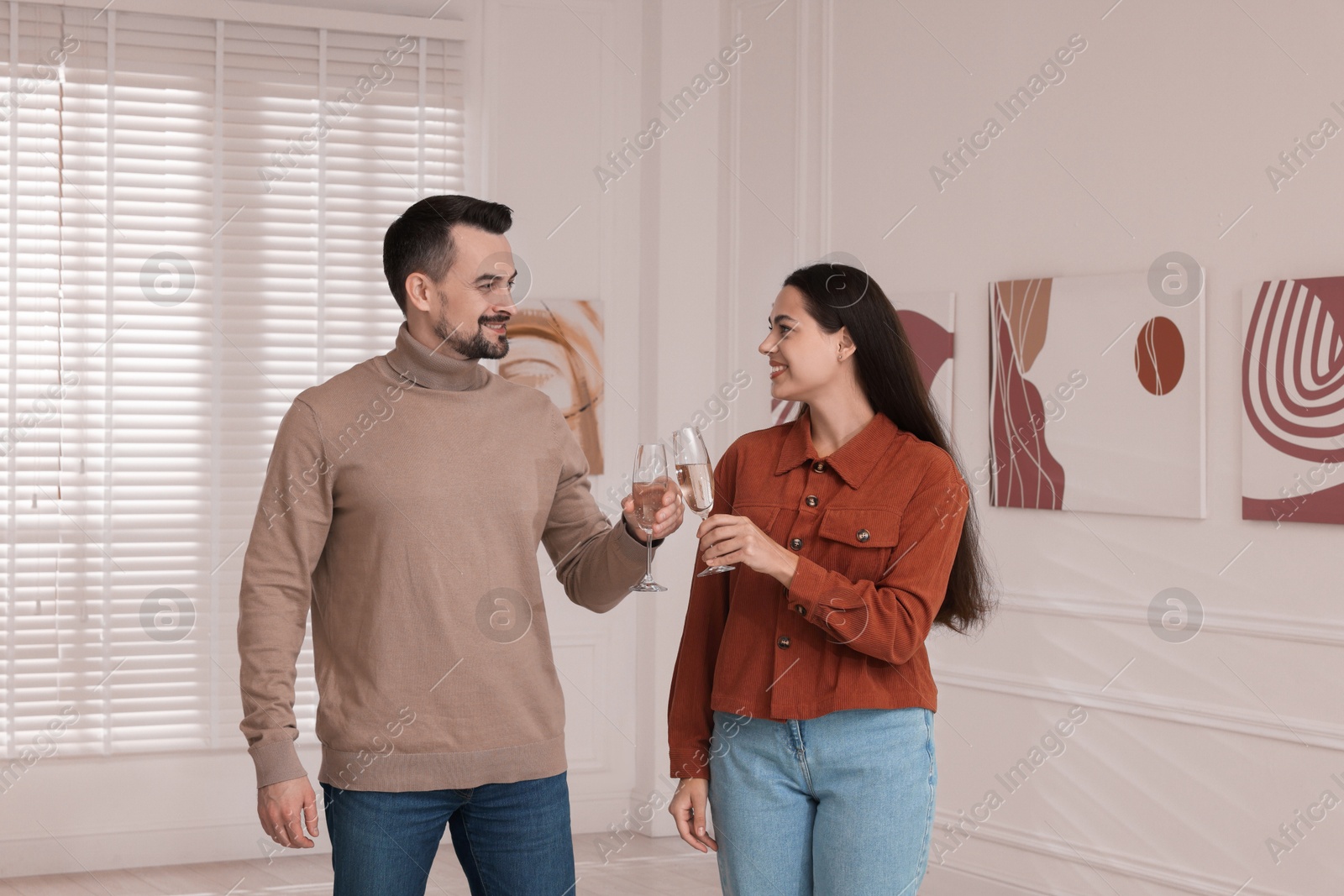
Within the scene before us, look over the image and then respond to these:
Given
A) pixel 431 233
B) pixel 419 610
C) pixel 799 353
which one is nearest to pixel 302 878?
pixel 419 610

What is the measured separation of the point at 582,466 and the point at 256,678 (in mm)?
719

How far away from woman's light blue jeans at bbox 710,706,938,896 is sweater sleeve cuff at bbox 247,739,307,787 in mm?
718

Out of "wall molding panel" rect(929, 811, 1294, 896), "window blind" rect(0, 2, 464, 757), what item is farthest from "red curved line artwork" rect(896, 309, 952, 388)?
"window blind" rect(0, 2, 464, 757)

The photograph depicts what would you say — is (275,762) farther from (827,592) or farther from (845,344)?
(845,344)

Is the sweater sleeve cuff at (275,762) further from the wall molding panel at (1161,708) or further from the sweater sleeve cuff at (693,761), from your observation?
the wall molding panel at (1161,708)

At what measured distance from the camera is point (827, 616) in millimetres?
1862

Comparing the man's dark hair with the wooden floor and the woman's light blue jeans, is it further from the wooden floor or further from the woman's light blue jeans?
the wooden floor

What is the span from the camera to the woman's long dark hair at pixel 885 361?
2.07m

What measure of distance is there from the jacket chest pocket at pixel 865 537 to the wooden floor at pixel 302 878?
258 cm

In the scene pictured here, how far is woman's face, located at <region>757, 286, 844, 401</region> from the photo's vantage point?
6.73ft

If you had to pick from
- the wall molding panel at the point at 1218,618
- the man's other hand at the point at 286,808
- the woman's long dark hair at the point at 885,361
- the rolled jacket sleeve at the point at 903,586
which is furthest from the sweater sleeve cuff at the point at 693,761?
the wall molding panel at the point at 1218,618

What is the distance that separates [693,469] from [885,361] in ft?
1.38

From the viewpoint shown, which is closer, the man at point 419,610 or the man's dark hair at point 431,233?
the man at point 419,610

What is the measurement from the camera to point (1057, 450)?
12.8ft
